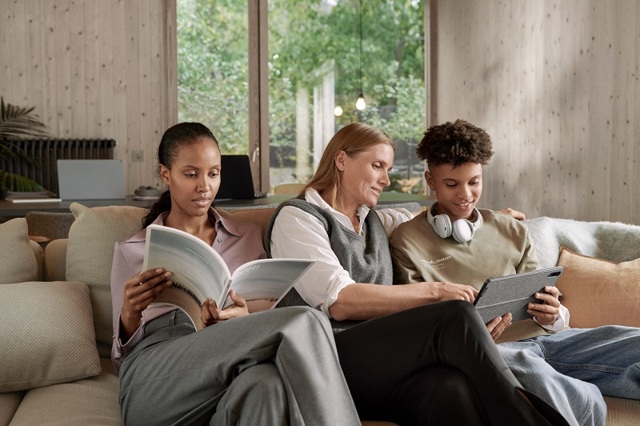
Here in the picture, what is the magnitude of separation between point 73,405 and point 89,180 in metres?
3.06

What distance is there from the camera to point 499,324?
2.32m

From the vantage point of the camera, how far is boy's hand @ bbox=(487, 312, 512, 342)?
7.54 feet

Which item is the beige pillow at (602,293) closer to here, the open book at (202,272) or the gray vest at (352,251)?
the gray vest at (352,251)

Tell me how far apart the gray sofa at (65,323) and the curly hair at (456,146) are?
59 cm

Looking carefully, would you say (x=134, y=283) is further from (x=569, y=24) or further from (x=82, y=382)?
(x=569, y=24)

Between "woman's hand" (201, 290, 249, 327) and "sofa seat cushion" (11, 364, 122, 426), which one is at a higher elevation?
"woman's hand" (201, 290, 249, 327)

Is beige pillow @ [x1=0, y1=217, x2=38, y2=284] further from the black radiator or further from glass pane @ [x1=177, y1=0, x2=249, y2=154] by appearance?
glass pane @ [x1=177, y1=0, x2=249, y2=154]

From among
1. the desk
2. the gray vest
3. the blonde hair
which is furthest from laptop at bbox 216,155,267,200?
the gray vest

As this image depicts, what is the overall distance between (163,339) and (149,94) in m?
5.63

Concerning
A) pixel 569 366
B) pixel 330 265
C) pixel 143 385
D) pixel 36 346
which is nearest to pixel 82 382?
pixel 36 346

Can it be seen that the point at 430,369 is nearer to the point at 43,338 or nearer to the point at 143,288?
the point at 143,288

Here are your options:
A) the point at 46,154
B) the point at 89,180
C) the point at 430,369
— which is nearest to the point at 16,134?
the point at 46,154

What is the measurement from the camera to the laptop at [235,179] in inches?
184

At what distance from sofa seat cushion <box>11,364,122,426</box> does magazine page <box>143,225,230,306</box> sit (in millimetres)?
403
